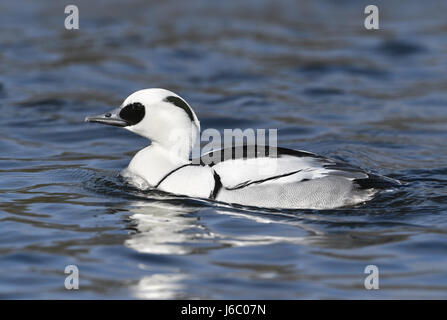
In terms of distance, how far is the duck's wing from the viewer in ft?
28.4

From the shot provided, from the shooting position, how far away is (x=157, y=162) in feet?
30.7

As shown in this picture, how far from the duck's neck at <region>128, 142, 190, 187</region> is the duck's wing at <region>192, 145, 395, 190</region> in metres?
0.59

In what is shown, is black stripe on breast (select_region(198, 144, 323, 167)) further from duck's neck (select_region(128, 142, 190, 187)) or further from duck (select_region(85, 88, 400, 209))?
duck's neck (select_region(128, 142, 190, 187))

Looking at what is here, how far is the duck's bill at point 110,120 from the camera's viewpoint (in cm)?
924

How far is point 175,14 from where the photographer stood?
67.5 feet

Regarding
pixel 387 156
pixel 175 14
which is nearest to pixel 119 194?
pixel 387 156

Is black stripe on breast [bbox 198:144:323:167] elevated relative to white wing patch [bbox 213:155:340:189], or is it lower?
elevated

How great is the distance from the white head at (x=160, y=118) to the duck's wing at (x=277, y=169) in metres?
0.62

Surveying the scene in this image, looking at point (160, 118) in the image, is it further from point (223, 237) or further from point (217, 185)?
point (223, 237)

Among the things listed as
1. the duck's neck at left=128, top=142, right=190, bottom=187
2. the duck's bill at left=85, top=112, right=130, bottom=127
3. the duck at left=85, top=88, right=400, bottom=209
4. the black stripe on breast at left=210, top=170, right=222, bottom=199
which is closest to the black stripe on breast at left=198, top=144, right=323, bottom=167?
the duck at left=85, top=88, right=400, bottom=209

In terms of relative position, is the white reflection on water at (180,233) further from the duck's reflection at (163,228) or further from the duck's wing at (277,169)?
the duck's wing at (277,169)

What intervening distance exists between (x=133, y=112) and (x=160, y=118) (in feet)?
0.95
